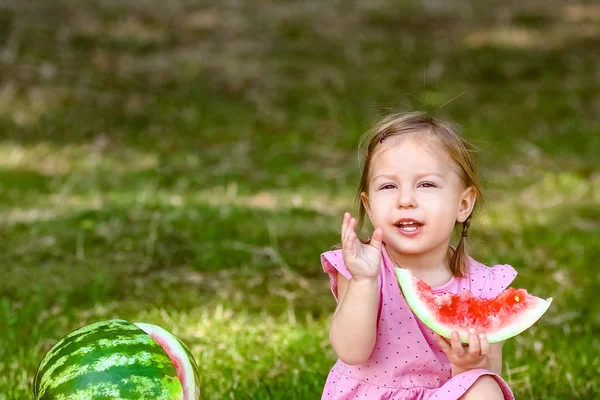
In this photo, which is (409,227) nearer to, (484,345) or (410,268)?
(410,268)

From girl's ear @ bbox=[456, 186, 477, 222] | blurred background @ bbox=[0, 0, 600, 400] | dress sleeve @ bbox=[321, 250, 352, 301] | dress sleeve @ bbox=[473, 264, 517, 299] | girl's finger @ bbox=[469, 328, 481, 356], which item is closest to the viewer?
girl's finger @ bbox=[469, 328, 481, 356]

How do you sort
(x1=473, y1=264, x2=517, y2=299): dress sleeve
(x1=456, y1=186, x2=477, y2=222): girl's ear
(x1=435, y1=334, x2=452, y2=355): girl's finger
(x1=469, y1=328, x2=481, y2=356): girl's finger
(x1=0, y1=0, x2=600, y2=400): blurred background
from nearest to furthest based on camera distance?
(x1=469, y1=328, x2=481, y2=356): girl's finger
(x1=435, y1=334, x2=452, y2=355): girl's finger
(x1=456, y1=186, x2=477, y2=222): girl's ear
(x1=473, y1=264, x2=517, y2=299): dress sleeve
(x1=0, y1=0, x2=600, y2=400): blurred background

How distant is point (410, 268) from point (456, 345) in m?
0.52

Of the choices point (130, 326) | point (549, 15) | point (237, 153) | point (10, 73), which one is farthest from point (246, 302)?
point (549, 15)

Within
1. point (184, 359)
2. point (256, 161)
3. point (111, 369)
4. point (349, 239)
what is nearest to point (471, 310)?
point (349, 239)

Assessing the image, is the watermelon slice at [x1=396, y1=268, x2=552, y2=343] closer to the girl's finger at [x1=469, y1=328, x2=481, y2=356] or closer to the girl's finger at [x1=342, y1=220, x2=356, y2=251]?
the girl's finger at [x1=469, y1=328, x2=481, y2=356]

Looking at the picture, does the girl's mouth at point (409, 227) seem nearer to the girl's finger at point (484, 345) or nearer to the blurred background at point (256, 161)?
the girl's finger at point (484, 345)

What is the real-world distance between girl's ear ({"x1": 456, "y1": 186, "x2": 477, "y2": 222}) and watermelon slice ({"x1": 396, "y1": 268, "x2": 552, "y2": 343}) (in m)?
0.33

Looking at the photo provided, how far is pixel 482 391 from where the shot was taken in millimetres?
3238

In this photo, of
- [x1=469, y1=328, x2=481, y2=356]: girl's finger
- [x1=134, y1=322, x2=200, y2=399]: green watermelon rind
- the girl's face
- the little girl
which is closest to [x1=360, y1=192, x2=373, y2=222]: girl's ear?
the little girl

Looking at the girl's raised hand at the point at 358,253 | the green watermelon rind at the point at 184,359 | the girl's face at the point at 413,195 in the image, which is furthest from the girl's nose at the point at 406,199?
the green watermelon rind at the point at 184,359

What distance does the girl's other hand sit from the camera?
124 inches

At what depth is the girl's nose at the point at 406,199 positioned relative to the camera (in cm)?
339

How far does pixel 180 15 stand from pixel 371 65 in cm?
278
